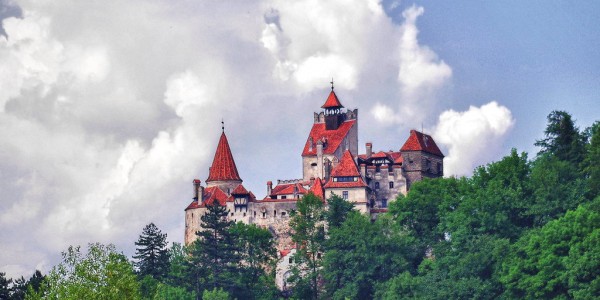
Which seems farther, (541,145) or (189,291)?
(189,291)

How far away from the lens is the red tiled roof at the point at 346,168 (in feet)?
356

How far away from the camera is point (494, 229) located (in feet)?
291

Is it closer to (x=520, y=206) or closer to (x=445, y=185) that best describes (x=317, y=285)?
(x=445, y=185)

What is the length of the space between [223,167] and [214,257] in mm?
16121

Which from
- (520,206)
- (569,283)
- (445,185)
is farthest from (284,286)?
A: (569,283)

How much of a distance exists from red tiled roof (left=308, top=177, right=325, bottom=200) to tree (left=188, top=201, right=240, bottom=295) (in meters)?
8.60

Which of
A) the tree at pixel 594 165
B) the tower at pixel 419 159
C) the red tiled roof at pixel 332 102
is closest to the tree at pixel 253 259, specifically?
the tower at pixel 419 159

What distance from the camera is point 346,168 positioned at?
109 meters

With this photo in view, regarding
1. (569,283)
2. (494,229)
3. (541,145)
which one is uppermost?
(541,145)

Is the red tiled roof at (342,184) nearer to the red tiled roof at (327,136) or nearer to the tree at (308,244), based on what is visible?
the tree at (308,244)

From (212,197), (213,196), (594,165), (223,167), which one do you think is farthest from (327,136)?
(594,165)

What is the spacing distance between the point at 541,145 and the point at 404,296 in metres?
15.2

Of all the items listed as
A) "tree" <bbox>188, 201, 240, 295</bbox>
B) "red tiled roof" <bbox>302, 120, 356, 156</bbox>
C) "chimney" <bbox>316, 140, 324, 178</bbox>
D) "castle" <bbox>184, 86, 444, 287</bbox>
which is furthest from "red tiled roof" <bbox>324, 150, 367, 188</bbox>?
"tree" <bbox>188, 201, 240, 295</bbox>

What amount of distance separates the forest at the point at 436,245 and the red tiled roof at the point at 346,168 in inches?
190
